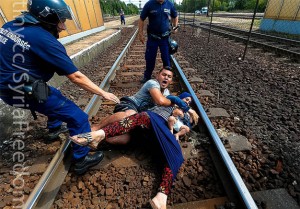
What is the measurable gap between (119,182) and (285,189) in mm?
1686

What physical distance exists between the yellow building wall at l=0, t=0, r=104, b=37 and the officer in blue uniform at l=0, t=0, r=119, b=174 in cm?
470

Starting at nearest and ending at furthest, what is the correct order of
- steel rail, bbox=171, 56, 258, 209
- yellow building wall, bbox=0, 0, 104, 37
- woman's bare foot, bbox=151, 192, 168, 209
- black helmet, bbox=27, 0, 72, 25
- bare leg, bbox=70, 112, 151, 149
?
1. steel rail, bbox=171, 56, 258, 209
2. woman's bare foot, bbox=151, 192, 168, 209
3. black helmet, bbox=27, 0, 72, 25
4. bare leg, bbox=70, 112, 151, 149
5. yellow building wall, bbox=0, 0, 104, 37

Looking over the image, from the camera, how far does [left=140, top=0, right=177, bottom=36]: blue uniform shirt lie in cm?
458

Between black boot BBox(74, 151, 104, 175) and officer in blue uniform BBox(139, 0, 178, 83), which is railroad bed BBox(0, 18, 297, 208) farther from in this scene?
officer in blue uniform BBox(139, 0, 178, 83)

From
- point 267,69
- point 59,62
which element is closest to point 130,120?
point 59,62

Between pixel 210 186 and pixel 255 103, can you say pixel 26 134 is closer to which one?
pixel 210 186

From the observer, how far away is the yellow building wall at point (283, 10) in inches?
476

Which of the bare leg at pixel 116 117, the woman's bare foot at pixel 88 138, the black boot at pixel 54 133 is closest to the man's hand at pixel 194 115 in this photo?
the bare leg at pixel 116 117

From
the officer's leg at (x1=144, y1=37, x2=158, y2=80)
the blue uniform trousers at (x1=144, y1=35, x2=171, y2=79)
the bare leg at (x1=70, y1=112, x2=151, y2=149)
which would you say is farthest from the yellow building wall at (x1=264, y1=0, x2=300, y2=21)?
the bare leg at (x1=70, y1=112, x2=151, y2=149)

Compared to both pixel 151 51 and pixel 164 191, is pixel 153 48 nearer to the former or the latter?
pixel 151 51

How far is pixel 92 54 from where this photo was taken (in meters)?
8.07

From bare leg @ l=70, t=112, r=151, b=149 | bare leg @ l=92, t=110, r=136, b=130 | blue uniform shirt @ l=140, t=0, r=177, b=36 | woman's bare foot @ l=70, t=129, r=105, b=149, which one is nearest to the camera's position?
woman's bare foot @ l=70, t=129, r=105, b=149

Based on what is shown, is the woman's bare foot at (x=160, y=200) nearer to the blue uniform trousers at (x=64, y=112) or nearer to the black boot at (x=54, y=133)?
the blue uniform trousers at (x=64, y=112)

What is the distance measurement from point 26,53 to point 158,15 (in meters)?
3.25
